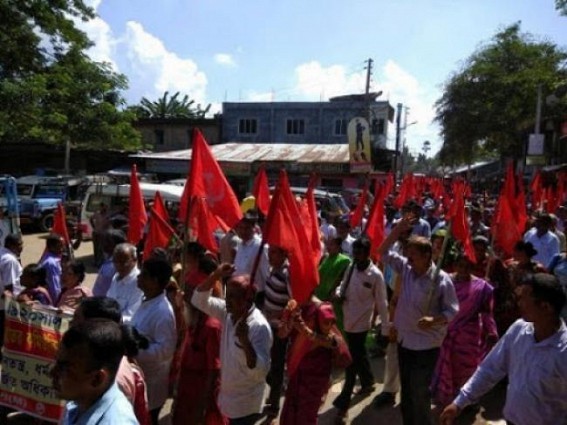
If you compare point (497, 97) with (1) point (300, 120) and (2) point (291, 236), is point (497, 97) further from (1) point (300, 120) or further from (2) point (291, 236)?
(2) point (291, 236)

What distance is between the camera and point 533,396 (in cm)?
285

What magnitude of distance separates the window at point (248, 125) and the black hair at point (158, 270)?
35804 mm

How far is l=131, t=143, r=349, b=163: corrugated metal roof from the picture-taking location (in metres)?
26.5

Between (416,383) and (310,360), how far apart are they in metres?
1.10

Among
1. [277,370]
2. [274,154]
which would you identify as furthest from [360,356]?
[274,154]

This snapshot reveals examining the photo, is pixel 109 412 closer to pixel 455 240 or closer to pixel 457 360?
pixel 457 360

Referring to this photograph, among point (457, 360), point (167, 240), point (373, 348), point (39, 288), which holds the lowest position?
point (373, 348)

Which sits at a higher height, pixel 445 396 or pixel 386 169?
pixel 386 169

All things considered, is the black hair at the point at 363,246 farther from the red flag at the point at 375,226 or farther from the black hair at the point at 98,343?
the black hair at the point at 98,343

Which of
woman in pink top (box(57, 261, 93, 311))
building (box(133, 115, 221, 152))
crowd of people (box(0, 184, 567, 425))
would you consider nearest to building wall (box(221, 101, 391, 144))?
building (box(133, 115, 221, 152))

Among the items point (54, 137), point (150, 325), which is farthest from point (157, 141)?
point (150, 325)

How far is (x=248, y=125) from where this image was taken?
38.9m

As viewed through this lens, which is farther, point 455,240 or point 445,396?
point 455,240

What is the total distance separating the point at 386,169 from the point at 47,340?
33.0 m
